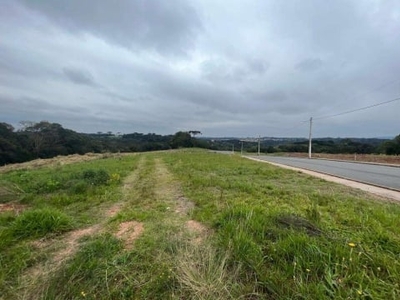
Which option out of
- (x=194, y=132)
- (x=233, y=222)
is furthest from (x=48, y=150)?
(x=233, y=222)

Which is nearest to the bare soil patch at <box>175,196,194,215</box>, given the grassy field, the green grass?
the grassy field

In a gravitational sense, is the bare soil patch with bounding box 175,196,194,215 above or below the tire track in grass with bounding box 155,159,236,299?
below

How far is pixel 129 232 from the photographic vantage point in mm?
4520

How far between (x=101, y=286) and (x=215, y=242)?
1.61 m

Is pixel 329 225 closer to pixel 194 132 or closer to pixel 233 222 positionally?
pixel 233 222

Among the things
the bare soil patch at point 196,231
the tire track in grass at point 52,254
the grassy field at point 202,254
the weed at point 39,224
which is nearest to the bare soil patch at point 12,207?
the grassy field at point 202,254

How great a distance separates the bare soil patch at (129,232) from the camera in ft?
13.4

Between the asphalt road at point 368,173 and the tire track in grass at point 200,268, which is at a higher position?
the tire track in grass at point 200,268

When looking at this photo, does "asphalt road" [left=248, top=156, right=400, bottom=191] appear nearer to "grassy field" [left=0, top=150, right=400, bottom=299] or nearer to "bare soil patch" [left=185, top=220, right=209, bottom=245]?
"grassy field" [left=0, top=150, right=400, bottom=299]

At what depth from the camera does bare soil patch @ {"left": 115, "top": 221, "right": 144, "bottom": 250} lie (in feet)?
13.4

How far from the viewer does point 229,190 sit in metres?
8.30

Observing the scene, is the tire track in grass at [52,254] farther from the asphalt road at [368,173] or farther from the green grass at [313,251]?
the asphalt road at [368,173]

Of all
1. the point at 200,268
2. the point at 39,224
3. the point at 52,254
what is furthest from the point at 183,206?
the point at 200,268

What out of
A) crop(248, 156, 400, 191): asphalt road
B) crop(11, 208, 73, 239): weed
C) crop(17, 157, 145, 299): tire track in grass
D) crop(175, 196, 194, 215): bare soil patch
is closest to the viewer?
crop(17, 157, 145, 299): tire track in grass
